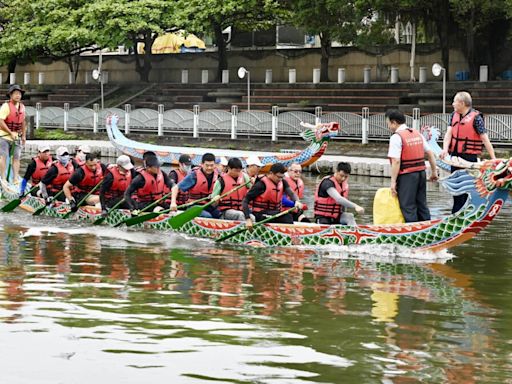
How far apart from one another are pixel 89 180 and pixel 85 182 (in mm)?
95

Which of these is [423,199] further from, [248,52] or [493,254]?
[248,52]

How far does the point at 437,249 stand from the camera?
15.4 m

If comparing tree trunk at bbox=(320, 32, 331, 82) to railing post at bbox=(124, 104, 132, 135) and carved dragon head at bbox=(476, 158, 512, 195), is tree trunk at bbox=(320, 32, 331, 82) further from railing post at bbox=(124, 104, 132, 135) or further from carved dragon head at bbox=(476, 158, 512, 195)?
carved dragon head at bbox=(476, 158, 512, 195)

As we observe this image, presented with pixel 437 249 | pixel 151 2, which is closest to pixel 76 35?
pixel 151 2

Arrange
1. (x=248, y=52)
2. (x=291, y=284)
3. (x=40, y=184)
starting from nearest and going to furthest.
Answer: (x=291, y=284) → (x=40, y=184) → (x=248, y=52)

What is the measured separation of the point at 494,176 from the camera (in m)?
14.2

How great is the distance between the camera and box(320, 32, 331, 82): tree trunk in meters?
42.6

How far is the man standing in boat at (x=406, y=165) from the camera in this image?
1542 centimetres

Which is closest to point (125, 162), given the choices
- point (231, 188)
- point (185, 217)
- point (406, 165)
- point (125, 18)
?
point (185, 217)

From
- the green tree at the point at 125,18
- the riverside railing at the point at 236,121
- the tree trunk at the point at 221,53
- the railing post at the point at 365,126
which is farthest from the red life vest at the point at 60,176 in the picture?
the tree trunk at the point at 221,53

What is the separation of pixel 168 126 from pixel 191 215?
75.5 ft

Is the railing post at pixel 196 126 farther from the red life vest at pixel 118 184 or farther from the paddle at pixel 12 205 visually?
the red life vest at pixel 118 184

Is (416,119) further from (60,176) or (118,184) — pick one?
(118,184)

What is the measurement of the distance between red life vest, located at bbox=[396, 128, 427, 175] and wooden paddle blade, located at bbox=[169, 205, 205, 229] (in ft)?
11.4
